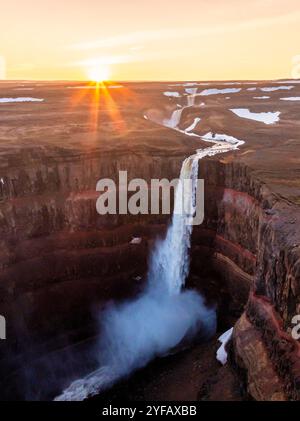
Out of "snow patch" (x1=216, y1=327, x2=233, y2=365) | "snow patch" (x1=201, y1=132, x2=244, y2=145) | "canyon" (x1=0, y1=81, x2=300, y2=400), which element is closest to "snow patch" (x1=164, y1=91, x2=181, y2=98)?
"snow patch" (x1=201, y1=132, x2=244, y2=145)

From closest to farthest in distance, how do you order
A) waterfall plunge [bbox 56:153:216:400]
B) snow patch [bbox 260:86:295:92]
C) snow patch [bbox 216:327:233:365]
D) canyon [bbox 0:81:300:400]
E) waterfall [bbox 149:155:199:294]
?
canyon [bbox 0:81:300:400], snow patch [bbox 216:327:233:365], waterfall plunge [bbox 56:153:216:400], waterfall [bbox 149:155:199:294], snow patch [bbox 260:86:295:92]

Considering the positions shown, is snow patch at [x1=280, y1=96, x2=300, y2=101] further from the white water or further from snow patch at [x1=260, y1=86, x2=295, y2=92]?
the white water

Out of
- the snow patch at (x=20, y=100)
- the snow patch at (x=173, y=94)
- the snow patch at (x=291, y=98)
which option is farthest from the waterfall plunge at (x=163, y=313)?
the snow patch at (x=291, y=98)

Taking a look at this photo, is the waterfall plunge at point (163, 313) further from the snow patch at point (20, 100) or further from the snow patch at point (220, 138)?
the snow patch at point (20, 100)

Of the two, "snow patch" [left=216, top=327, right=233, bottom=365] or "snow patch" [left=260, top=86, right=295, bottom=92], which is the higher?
"snow patch" [left=260, top=86, right=295, bottom=92]

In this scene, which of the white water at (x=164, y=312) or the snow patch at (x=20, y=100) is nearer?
the white water at (x=164, y=312)

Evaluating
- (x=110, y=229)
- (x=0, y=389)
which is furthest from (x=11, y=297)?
(x=110, y=229)

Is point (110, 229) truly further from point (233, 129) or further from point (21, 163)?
point (233, 129)

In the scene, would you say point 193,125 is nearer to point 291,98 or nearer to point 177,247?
point 177,247
